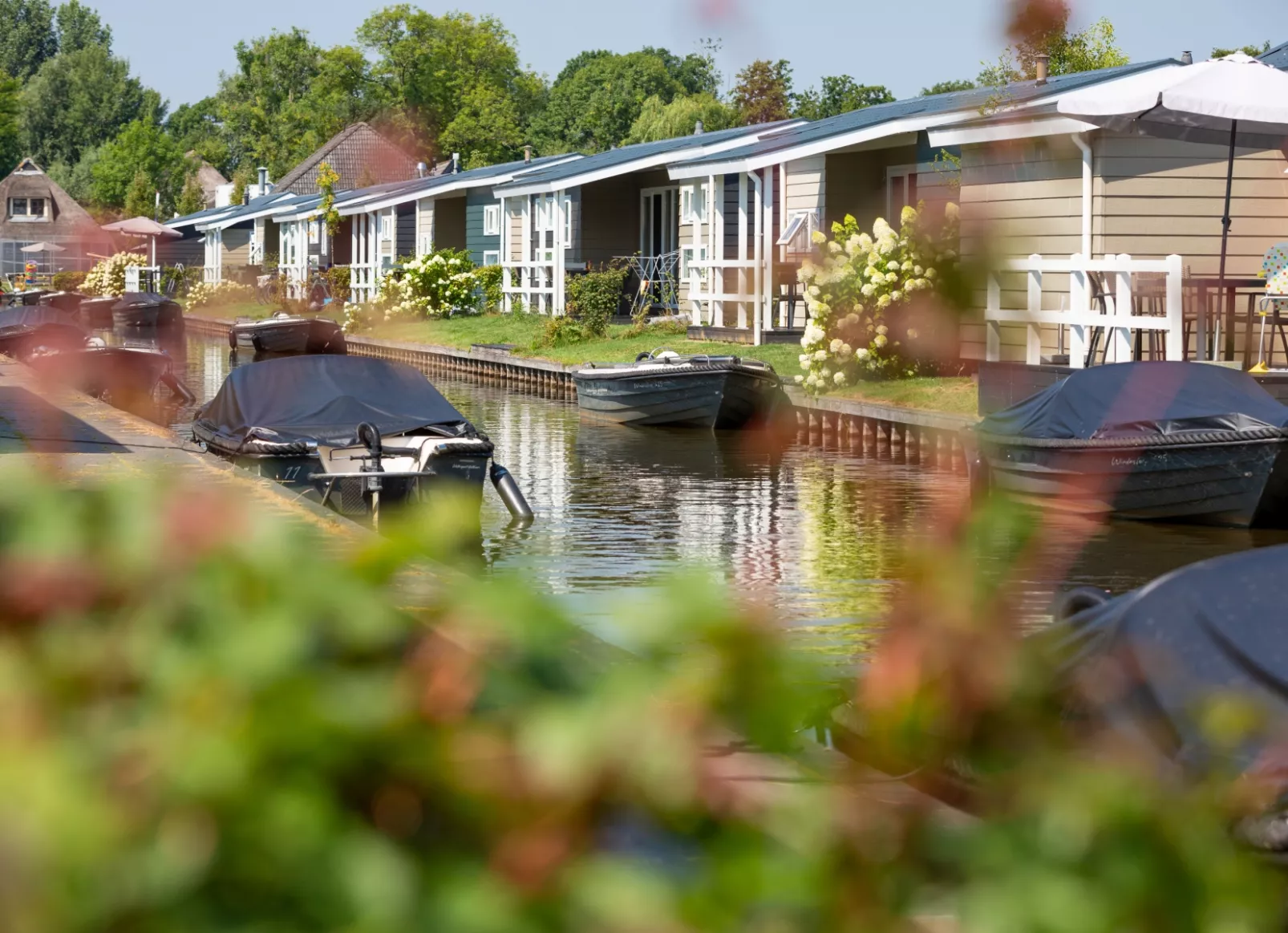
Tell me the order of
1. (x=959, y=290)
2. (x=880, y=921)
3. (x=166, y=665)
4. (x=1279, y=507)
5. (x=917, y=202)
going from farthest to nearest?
1. (x=917, y=202)
2. (x=1279, y=507)
3. (x=959, y=290)
4. (x=880, y=921)
5. (x=166, y=665)

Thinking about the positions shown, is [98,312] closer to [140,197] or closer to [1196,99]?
[1196,99]

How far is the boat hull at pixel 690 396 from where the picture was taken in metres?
23.3

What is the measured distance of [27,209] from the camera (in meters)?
101

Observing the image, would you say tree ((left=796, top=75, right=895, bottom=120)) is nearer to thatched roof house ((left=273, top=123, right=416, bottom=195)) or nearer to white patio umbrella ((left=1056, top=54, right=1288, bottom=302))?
thatched roof house ((left=273, top=123, right=416, bottom=195))

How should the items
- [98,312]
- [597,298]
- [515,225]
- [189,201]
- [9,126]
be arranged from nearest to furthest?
[597,298], [515,225], [98,312], [189,201], [9,126]

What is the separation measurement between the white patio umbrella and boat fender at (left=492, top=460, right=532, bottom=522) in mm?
6133

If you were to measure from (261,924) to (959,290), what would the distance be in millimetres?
1706

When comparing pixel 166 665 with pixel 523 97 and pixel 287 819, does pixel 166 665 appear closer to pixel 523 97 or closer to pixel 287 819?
pixel 287 819

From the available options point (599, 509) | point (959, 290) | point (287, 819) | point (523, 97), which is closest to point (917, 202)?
point (599, 509)

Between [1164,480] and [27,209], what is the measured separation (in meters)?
96.8

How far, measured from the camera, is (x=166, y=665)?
1.08m

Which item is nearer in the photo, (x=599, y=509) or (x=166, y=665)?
(x=166, y=665)

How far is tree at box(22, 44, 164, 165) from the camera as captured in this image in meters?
109

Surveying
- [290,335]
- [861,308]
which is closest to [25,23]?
[290,335]
